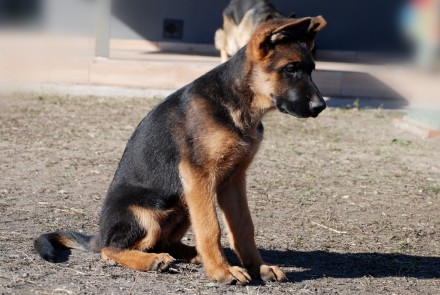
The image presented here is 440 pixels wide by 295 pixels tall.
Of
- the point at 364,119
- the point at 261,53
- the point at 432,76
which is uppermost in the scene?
the point at 261,53

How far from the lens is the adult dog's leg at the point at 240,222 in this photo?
5367mm

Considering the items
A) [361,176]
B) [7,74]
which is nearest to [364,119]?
[361,176]

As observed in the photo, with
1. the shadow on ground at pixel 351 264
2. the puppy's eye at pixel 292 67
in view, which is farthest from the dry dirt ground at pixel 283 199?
the puppy's eye at pixel 292 67

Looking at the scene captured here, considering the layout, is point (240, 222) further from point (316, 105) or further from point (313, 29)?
point (313, 29)

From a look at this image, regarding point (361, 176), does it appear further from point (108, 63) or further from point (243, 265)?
point (108, 63)

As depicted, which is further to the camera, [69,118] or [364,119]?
[364,119]

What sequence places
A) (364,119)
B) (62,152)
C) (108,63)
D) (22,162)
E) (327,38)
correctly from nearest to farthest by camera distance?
(22,162), (62,152), (364,119), (108,63), (327,38)

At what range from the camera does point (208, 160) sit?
16.6 ft

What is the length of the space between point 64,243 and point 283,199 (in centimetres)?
244

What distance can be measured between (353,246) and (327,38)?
35.4 ft

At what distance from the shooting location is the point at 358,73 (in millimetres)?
13391

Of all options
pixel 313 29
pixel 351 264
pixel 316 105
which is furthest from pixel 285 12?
pixel 316 105

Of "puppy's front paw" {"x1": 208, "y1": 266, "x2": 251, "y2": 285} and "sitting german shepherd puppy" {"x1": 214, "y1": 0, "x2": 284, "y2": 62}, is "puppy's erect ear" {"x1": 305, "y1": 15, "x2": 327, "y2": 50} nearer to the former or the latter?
"puppy's front paw" {"x1": 208, "y1": 266, "x2": 251, "y2": 285}

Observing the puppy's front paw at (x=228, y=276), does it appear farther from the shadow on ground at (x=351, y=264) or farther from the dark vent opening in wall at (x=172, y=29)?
the dark vent opening in wall at (x=172, y=29)
